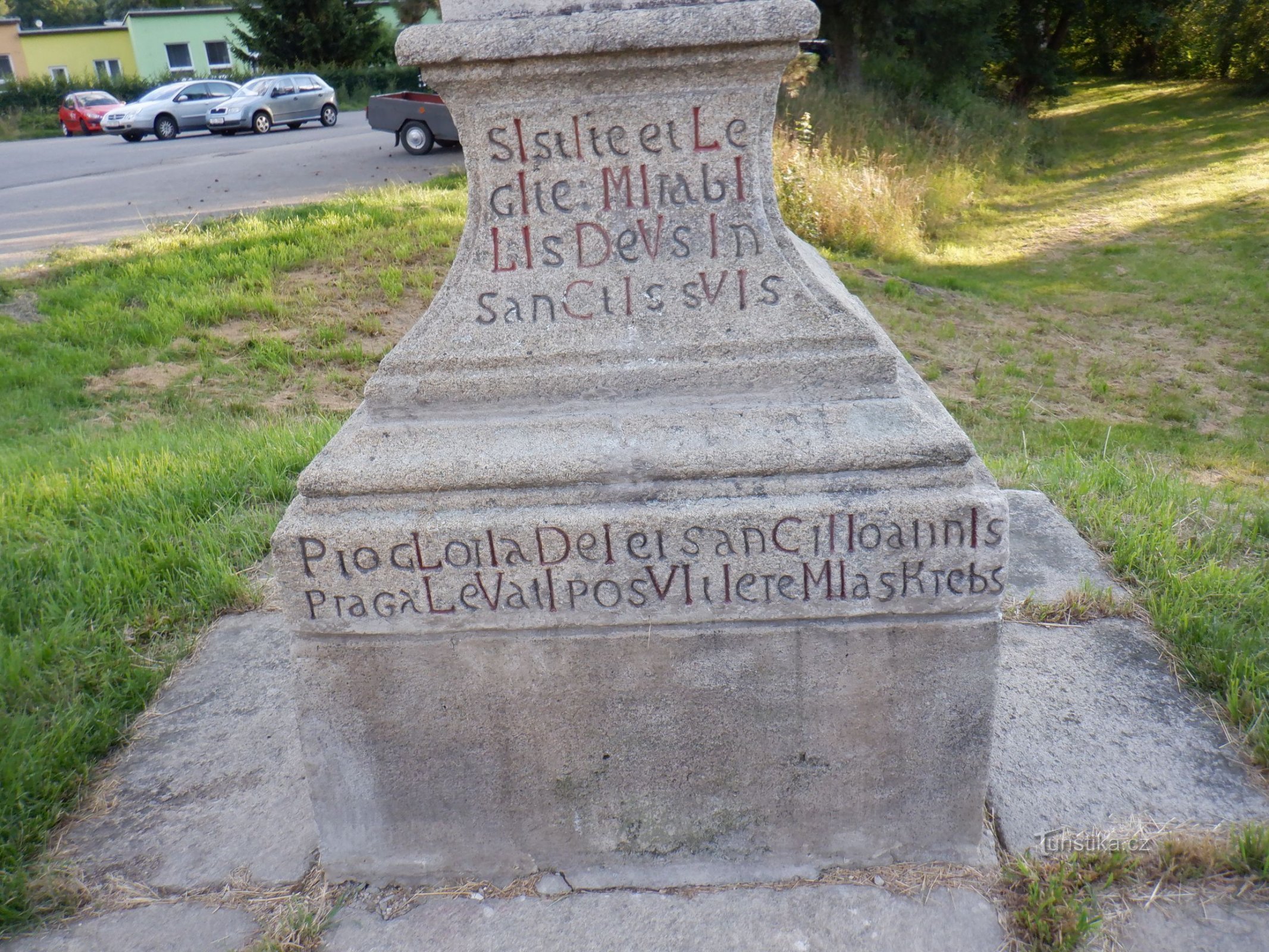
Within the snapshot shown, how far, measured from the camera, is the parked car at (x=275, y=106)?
20922 millimetres

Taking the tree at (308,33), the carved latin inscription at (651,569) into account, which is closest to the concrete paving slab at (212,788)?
the carved latin inscription at (651,569)

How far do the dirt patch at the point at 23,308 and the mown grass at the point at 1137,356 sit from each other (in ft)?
18.9

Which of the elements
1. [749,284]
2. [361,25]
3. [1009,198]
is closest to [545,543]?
[749,284]

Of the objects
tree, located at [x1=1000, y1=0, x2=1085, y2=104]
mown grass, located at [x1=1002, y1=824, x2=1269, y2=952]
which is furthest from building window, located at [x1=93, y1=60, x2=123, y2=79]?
mown grass, located at [x1=1002, y1=824, x2=1269, y2=952]

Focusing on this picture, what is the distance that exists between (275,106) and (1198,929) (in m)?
23.1

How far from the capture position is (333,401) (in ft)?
19.2

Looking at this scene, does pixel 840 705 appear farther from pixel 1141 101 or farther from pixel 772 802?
pixel 1141 101

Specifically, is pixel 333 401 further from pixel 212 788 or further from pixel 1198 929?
pixel 1198 929

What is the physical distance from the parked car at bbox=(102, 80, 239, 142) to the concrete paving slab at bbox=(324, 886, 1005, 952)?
23212 mm

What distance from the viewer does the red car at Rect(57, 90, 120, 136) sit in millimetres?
25922

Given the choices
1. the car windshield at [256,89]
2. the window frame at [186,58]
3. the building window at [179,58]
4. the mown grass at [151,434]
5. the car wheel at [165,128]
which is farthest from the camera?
the building window at [179,58]

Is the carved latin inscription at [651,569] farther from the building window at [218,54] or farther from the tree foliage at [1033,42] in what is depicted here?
the building window at [218,54]

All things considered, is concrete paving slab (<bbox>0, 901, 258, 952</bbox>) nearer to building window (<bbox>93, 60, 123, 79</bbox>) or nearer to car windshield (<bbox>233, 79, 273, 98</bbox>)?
car windshield (<bbox>233, 79, 273, 98</bbox>)

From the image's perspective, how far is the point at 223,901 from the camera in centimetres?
200
